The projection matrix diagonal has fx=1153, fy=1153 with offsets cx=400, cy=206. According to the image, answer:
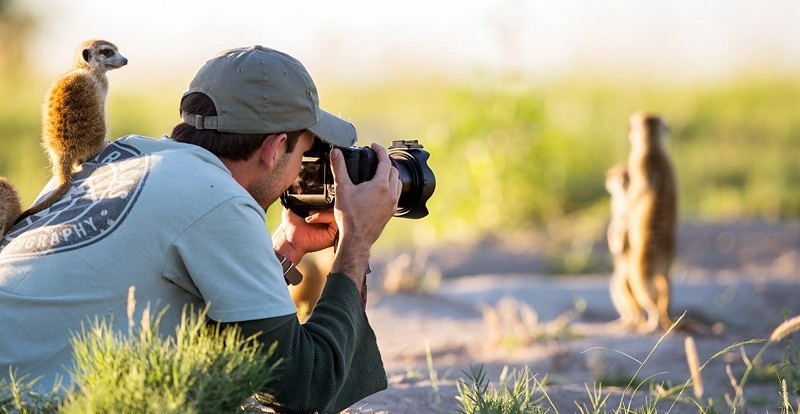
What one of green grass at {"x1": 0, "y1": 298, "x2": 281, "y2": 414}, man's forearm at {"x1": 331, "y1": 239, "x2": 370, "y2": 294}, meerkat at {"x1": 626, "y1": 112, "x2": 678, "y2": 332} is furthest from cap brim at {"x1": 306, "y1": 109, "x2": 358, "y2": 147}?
meerkat at {"x1": 626, "y1": 112, "x2": 678, "y2": 332}

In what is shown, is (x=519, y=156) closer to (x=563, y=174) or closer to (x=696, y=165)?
(x=563, y=174)

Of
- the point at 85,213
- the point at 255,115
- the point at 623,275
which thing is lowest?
the point at 623,275

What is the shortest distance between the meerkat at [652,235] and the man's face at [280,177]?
4.60 metres

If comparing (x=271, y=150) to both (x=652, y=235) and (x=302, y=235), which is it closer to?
(x=302, y=235)

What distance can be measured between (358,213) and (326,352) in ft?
1.39

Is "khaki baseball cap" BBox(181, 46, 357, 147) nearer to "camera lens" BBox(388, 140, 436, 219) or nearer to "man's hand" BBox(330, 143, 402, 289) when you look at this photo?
"man's hand" BBox(330, 143, 402, 289)

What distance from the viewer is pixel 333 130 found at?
333 centimetres

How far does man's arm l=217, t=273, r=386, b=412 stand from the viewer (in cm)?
290

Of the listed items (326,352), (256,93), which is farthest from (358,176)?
(326,352)

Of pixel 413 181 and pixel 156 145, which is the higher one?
pixel 156 145

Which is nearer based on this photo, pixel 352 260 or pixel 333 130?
pixel 352 260

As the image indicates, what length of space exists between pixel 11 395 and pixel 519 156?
9.66 m

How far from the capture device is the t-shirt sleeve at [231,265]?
112 inches

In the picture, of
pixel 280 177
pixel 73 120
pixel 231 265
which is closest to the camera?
pixel 231 265
